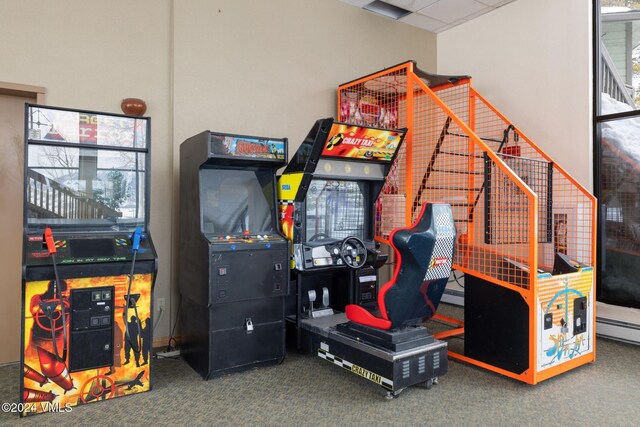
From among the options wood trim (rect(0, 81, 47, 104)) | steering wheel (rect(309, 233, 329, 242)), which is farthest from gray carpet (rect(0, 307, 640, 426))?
wood trim (rect(0, 81, 47, 104))

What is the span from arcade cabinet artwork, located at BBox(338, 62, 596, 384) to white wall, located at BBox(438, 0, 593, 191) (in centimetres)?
27

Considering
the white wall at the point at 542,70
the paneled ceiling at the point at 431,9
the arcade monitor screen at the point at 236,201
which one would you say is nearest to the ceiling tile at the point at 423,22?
the paneled ceiling at the point at 431,9

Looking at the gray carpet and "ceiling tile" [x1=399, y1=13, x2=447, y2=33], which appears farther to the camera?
"ceiling tile" [x1=399, y1=13, x2=447, y2=33]

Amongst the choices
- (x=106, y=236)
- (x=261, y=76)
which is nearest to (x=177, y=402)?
(x=106, y=236)

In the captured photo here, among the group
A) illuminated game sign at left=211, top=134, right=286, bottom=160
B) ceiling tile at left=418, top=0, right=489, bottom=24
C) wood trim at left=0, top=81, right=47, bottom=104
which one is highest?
ceiling tile at left=418, top=0, right=489, bottom=24

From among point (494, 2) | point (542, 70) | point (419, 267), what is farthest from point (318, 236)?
point (494, 2)

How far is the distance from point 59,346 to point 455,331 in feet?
11.2

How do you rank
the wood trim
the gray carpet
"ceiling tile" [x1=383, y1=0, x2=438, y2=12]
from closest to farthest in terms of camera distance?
the gray carpet
the wood trim
"ceiling tile" [x1=383, y1=0, x2=438, y2=12]

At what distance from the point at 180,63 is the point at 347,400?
3.27m

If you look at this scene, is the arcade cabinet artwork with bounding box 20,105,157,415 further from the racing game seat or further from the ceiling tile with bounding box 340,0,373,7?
the ceiling tile with bounding box 340,0,373,7

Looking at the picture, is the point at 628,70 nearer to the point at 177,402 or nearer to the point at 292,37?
the point at 292,37

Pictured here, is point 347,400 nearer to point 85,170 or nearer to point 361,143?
point 361,143

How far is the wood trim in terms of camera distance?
11.4 ft

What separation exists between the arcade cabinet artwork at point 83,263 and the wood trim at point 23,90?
2.54 feet
